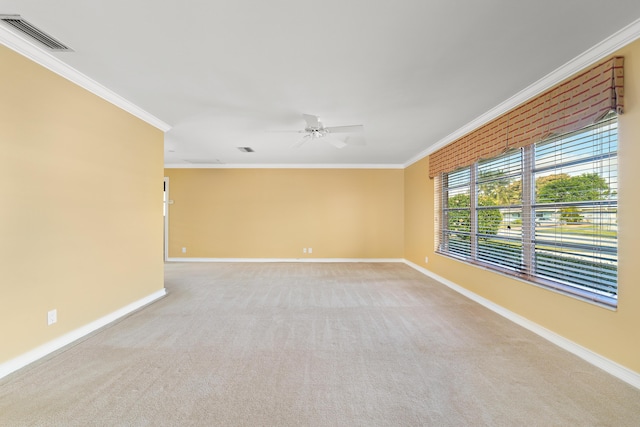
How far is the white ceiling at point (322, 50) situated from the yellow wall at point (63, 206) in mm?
394

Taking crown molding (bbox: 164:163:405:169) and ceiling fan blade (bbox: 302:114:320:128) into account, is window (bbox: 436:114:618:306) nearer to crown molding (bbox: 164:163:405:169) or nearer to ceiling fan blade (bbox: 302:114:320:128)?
ceiling fan blade (bbox: 302:114:320:128)

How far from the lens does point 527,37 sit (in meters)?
1.94

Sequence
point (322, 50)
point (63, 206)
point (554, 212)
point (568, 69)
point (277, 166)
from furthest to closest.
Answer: point (277, 166), point (554, 212), point (63, 206), point (568, 69), point (322, 50)

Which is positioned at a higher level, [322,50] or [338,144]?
[322,50]

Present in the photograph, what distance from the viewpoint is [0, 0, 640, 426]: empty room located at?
67.8 inches

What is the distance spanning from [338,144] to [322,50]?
180 cm

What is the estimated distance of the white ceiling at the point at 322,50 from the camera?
67.1 inches

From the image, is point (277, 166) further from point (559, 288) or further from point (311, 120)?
point (559, 288)

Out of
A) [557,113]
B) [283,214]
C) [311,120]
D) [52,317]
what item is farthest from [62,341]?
[557,113]

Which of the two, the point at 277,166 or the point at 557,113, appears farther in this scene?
the point at 277,166

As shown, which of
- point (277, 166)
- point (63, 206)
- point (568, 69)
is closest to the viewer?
point (568, 69)

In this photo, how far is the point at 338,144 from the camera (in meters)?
3.88

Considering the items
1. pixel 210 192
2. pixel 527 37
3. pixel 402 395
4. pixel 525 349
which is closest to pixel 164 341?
pixel 402 395

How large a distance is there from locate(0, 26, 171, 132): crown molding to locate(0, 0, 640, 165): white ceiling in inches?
3.5
